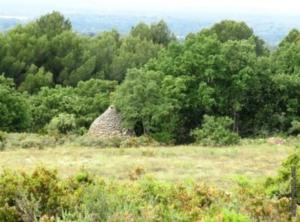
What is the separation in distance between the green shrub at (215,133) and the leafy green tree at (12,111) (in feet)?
30.2

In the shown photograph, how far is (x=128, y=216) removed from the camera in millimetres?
5398

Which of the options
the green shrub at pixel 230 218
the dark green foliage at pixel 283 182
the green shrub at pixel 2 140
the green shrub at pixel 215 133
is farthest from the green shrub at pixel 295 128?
the green shrub at pixel 230 218

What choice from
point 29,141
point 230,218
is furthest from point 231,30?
point 230,218

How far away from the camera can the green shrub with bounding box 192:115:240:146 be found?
25.2 metres

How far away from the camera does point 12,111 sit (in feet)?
102

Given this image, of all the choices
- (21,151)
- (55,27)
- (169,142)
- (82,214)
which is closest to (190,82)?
(169,142)

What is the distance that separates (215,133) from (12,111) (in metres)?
10.9

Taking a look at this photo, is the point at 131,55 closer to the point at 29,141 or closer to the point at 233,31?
the point at 233,31

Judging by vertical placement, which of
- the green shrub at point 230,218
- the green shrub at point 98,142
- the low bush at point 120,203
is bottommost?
the green shrub at point 98,142

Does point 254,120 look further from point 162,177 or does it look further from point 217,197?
point 217,197

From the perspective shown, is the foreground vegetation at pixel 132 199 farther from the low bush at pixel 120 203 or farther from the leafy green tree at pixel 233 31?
the leafy green tree at pixel 233 31

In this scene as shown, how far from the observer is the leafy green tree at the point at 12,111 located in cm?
3039

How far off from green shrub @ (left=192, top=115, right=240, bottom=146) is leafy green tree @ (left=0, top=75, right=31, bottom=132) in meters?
9.21

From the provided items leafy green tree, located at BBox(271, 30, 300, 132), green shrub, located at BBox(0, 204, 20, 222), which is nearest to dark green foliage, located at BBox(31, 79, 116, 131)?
leafy green tree, located at BBox(271, 30, 300, 132)
